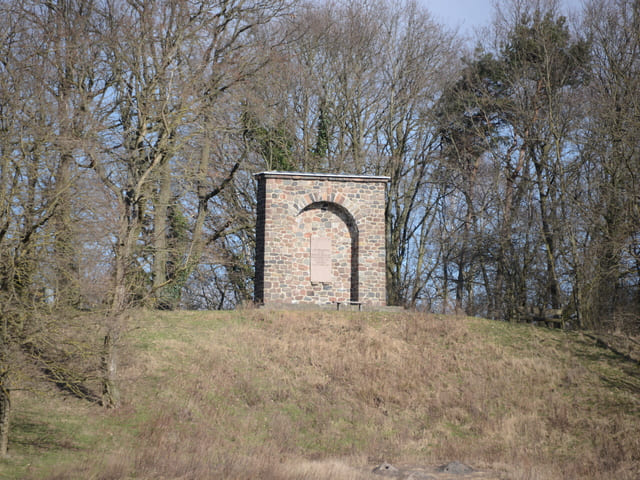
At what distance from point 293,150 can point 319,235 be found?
7.48 meters

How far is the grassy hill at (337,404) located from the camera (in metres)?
13.1

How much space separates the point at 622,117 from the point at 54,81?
15.0 m

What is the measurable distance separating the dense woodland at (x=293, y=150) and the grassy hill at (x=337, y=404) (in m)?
1.20

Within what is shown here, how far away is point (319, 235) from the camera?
22.6 m

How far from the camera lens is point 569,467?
1373 centimetres

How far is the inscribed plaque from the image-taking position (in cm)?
2230

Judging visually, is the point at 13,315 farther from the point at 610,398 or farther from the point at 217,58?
the point at 217,58

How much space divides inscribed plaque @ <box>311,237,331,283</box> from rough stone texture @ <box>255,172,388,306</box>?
135mm

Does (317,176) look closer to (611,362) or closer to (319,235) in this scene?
(319,235)

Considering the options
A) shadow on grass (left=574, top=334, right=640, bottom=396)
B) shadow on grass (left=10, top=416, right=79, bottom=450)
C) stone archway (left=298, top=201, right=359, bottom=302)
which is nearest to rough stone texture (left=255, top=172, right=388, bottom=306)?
stone archway (left=298, top=201, right=359, bottom=302)

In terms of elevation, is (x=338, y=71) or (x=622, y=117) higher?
(x=338, y=71)

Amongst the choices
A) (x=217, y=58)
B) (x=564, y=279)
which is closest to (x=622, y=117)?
(x=564, y=279)

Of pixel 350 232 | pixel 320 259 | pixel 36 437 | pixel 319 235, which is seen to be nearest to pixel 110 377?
pixel 36 437

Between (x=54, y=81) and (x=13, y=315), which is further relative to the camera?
(x=54, y=81)
